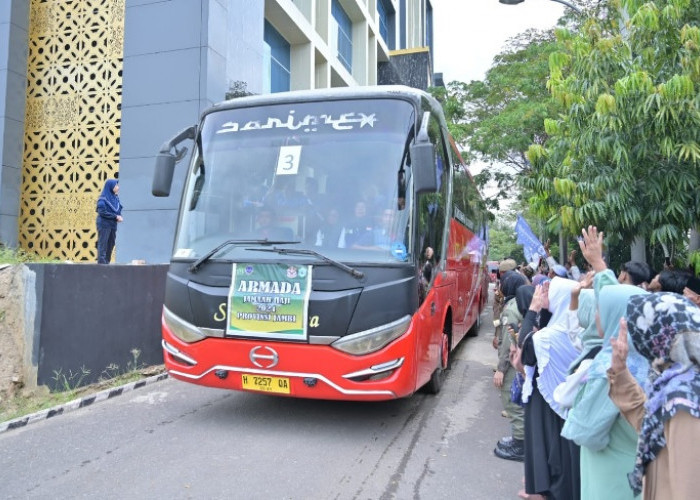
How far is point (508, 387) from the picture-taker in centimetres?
482

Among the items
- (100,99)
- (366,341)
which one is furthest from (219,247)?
(100,99)

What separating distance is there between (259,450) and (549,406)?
7.76 ft

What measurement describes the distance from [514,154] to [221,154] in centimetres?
1557

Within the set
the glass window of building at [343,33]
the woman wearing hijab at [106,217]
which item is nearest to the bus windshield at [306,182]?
the woman wearing hijab at [106,217]

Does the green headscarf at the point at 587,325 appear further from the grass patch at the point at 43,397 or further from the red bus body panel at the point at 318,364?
the grass patch at the point at 43,397

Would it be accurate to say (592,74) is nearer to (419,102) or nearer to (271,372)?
(419,102)

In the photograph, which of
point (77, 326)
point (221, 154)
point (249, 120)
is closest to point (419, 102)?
point (249, 120)

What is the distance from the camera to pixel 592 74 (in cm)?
557

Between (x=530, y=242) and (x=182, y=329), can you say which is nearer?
(x=182, y=329)

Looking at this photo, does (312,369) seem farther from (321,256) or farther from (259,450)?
(321,256)

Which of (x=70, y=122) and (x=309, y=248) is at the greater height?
(x=70, y=122)

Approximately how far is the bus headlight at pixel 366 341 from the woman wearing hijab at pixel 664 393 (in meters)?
2.40

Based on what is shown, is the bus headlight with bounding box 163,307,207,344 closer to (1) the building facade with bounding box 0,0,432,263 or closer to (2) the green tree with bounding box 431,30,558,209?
(1) the building facade with bounding box 0,0,432,263

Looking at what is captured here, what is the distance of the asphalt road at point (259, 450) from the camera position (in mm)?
3680
